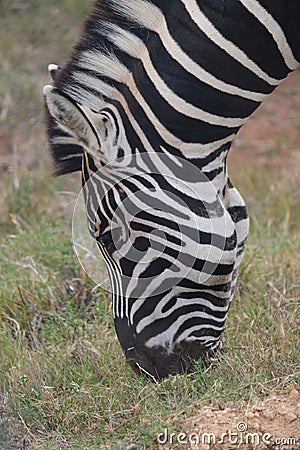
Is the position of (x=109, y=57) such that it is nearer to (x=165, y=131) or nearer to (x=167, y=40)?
(x=167, y=40)

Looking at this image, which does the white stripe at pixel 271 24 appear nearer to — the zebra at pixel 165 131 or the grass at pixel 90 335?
the zebra at pixel 165 131

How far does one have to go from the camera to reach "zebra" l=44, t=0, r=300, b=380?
3232mm

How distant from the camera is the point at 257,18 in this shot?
3219mm

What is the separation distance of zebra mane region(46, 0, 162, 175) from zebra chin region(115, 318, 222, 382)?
0.80 meters

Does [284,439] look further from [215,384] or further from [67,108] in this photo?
[67,108]

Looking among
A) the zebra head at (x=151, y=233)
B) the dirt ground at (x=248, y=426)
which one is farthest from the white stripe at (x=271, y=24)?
the dirt ground at (x=248, y=426)

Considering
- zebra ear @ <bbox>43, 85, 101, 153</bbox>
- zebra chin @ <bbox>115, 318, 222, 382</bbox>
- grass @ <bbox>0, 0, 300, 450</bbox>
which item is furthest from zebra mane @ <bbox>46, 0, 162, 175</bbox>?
grass @ <bbox>0, 0, 300, 450</bbox>

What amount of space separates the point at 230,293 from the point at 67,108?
3.41ft

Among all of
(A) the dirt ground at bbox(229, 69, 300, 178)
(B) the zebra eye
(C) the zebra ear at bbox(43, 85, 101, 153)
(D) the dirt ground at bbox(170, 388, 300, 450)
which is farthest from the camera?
(A) the dirt ground at bbox(229, 69, 300, 178)

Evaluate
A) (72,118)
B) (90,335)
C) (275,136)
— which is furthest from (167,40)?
(275,136)

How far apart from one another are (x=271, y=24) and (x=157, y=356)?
4.52 feet

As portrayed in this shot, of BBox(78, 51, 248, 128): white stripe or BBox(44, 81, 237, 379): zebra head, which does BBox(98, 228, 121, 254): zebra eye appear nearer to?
BBox(44, 81, 237, 379): zebra head

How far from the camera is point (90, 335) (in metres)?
4.29

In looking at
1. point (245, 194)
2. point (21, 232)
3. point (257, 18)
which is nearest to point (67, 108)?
point (257, 18)
